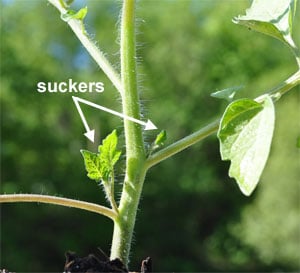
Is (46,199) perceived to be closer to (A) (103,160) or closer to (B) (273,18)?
(A) (103,160)

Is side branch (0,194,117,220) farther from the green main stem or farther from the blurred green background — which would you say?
the blurred green background

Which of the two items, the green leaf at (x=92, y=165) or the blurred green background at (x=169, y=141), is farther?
the blurred green background at (x=169, y=141)

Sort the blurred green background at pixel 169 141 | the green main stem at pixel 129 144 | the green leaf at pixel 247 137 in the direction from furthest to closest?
the blurred green background at pixel 169 141, the green main stem at pixel 129 144, the green leaf at pixel 247 137

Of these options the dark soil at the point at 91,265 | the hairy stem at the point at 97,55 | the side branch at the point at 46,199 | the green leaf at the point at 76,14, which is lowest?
the dark soil at the point at 91,265

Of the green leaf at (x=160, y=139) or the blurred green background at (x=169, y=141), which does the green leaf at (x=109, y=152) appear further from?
the blurred green background at (x=169, y=141)

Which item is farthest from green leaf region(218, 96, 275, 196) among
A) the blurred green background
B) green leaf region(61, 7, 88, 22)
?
the blurred green background

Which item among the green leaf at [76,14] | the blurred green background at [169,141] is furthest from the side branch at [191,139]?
the blurred green background at [169,141]
